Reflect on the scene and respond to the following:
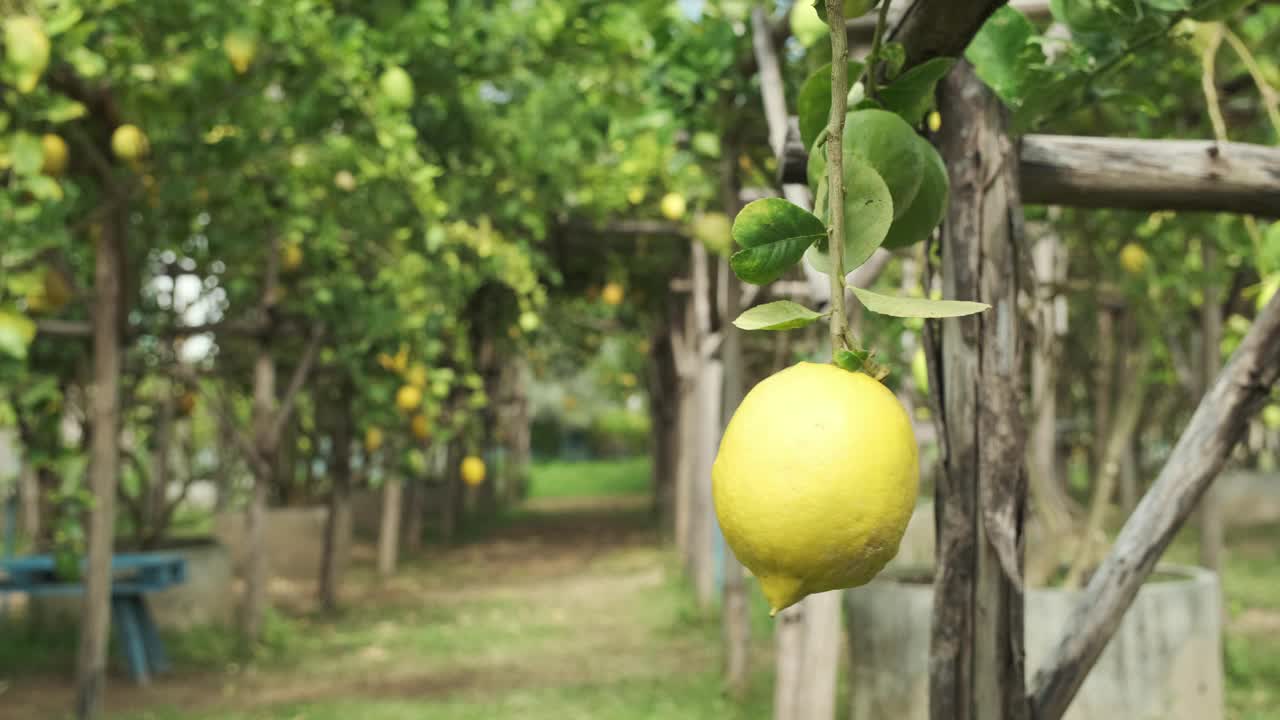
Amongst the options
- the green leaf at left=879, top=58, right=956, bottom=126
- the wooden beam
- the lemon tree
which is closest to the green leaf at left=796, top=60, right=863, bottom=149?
the green leaf at left=879, top=58, right=956, bottom=126

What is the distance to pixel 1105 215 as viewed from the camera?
3688 millimetres

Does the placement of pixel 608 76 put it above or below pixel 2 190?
above

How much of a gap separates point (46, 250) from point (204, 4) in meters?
1.25

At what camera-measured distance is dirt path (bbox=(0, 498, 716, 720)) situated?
5617 millimetres

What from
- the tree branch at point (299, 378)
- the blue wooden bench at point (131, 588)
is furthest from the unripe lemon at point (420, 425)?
the blue wooden bench at point (131, 588)

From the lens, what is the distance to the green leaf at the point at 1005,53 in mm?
1347

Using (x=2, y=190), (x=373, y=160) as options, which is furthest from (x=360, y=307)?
(x=2, y=190)

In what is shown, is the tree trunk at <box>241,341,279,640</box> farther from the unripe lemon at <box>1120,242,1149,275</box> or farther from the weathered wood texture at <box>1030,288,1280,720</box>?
the weathered wood texture at <box>1030,288,1280,720</box>

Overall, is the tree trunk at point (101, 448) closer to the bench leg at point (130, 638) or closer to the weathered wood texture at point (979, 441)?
the bench leg at point (130, 638)

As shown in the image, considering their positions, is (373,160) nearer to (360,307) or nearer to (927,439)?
(360,307)

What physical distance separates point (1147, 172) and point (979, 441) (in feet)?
1.37

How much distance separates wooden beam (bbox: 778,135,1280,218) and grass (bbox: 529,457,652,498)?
1987 cm

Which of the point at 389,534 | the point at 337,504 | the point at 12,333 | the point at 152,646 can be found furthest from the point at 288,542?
the point at 12,333

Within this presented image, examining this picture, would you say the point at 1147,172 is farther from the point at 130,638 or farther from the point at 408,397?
the point at 408,397
